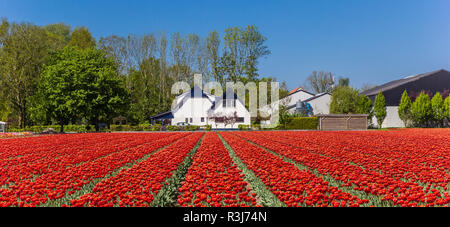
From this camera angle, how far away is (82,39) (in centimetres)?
4759

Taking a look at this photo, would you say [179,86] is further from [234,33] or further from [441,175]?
[441,175]

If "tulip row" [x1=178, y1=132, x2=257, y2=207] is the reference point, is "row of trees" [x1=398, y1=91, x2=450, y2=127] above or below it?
above

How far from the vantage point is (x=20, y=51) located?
36781mm

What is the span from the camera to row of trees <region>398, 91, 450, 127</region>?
37.6 m

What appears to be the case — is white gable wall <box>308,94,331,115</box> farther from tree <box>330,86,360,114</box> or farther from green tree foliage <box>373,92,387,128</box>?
green tree foliage <box>373,92,387,128</box>

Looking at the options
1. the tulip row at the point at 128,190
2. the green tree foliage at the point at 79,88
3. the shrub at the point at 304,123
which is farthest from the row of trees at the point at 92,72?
the tulip row at the point at 128,190

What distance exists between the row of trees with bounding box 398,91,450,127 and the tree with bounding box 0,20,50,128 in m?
51.8

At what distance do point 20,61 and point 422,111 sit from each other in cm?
5504

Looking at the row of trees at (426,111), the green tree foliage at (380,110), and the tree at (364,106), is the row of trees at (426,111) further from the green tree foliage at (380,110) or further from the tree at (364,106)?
the tree at (364,106)

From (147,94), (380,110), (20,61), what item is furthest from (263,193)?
(147,94)

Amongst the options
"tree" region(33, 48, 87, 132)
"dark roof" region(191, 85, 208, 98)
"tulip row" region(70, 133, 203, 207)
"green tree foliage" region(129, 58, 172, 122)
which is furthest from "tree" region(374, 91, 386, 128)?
"tulip row" region(70, 133, 203, 207)

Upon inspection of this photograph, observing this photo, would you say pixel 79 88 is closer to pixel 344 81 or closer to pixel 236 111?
pixel 236 111

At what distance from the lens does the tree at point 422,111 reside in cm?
3750
